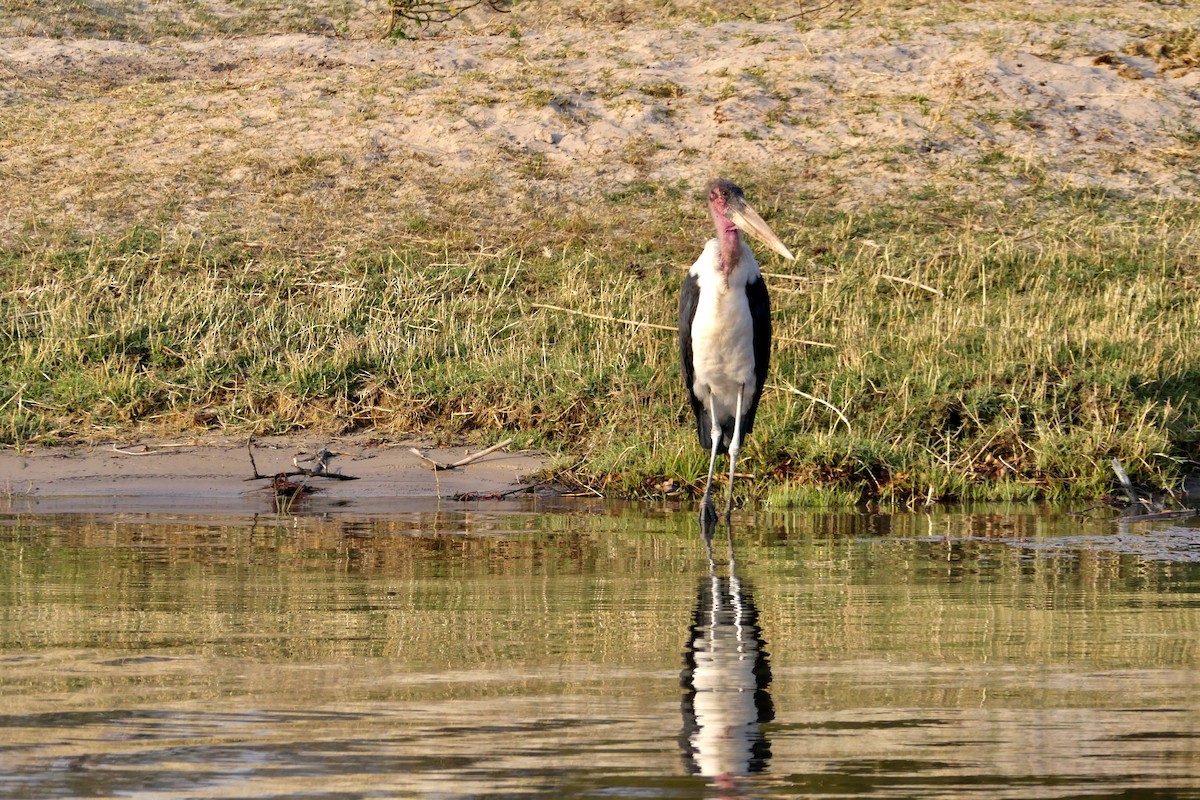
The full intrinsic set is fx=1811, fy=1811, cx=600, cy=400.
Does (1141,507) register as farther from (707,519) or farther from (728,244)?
(728,244)

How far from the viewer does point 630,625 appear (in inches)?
209

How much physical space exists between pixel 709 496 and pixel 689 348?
118 cm

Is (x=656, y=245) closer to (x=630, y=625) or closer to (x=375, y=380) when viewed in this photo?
(x=375, y=380)

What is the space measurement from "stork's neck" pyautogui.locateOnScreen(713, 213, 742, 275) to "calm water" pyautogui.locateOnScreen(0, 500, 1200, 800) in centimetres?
223

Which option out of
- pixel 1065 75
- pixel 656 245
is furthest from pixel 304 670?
pixel 1065 75

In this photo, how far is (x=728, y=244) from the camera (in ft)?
32.3

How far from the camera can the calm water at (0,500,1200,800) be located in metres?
3.35

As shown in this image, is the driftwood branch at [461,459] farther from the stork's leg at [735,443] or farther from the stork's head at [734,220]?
the stork's head at [734,220]

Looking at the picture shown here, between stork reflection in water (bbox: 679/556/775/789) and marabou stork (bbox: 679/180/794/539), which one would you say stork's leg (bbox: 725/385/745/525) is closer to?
marabou stork (bbox: 679/180/794/539)

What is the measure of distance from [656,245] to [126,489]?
20.0 feet

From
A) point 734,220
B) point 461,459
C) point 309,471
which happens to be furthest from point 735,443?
point 309,471

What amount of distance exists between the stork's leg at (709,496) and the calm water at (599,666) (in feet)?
1.57

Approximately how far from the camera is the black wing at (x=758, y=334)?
986 cm

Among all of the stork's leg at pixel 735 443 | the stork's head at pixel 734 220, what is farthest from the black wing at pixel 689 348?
the stork's head at pixel 734 220
